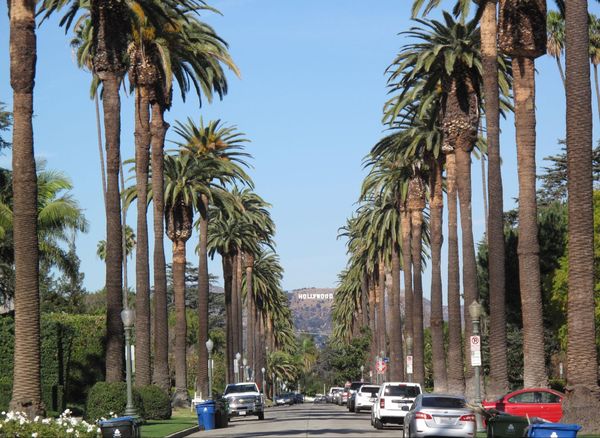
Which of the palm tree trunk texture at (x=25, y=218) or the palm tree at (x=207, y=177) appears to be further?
the palm tree at (x=207, y=177)

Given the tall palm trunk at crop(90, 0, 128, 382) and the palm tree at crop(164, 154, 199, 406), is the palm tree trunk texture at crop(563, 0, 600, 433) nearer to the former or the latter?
the tall palm trunk at crop(90, 0, 128, 382)

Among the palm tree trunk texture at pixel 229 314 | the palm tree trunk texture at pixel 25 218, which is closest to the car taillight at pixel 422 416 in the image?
the palm tree trunk texture at pixel 25 218

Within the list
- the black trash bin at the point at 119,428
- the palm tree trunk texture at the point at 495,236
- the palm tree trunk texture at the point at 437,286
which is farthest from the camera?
the palm tree trunk texture at the point at 437,286

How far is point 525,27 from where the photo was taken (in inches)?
1454

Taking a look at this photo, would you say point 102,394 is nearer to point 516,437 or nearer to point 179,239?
point 516,437

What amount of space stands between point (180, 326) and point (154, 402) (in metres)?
15.7

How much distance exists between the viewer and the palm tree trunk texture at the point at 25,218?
86.1 feet

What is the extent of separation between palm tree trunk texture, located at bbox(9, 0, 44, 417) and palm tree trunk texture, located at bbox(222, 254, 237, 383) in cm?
5760

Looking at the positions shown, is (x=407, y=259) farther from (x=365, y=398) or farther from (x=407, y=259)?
(x=365, y=398)

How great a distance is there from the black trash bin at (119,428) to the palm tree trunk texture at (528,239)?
45.4ft

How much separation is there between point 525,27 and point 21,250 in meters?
18.9

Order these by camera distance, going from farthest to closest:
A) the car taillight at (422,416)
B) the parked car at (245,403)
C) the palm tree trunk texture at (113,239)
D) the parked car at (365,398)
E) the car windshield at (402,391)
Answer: the parked car at (365,398) → the parked car at (245,403) → the car windshield at (402,391) → the palm tree trunk texture at (113,239) → the car taillight at (422,416)

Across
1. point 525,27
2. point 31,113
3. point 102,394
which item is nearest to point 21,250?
point 31,113

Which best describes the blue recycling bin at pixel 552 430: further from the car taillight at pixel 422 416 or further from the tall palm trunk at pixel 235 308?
the tall palm trunk at pixel 235 308
